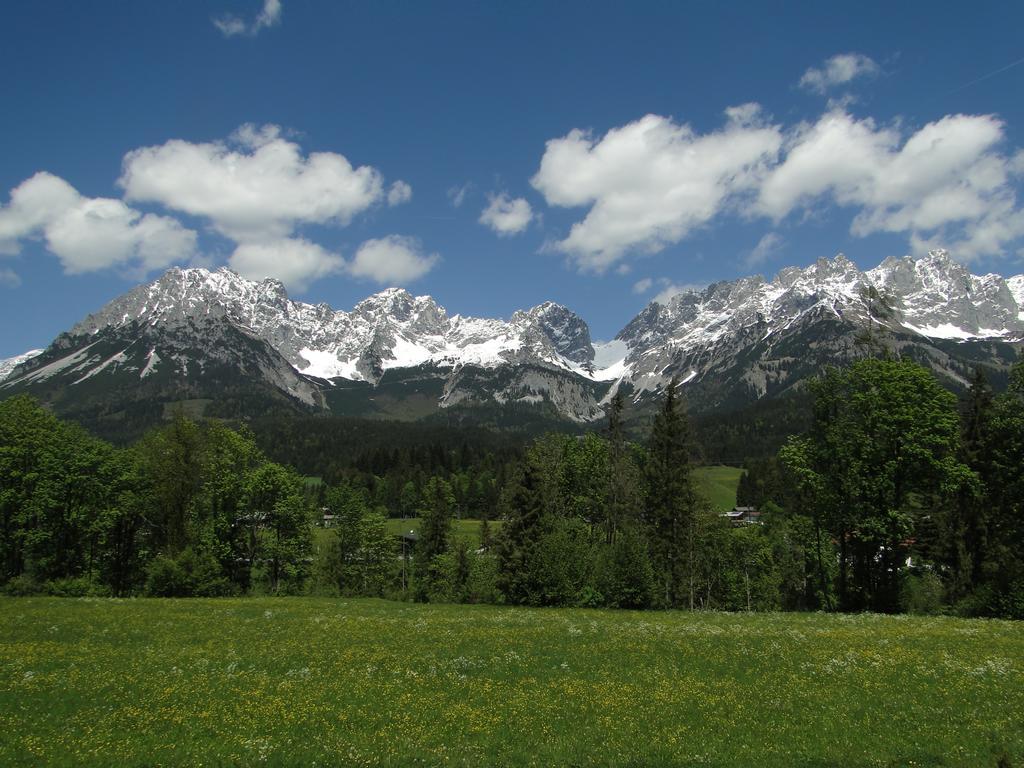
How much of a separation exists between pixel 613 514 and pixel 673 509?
8.74 meters

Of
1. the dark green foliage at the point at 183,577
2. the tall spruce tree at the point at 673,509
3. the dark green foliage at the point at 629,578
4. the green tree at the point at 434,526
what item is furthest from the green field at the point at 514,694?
the green tree at the point at 434,526

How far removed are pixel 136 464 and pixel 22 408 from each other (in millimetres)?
8980

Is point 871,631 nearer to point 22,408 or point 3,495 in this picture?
point 3,495

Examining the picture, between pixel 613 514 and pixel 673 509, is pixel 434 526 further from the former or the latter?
pixel 673 509

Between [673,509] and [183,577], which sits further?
[673,509]

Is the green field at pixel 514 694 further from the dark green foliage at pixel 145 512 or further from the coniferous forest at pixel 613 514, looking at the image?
the dark green foliage at pixel 145 512

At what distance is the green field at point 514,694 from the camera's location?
13461mm

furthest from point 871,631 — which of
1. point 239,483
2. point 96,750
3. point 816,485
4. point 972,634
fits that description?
point 239,483

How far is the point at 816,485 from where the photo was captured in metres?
41.0

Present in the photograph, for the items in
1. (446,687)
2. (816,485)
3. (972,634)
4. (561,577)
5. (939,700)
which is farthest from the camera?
(561,577)

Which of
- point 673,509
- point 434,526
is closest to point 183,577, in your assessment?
point 434,526

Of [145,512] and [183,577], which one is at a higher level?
[145,512]

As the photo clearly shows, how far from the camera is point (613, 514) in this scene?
57.6 m

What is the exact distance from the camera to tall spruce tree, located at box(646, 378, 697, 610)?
49156mm
